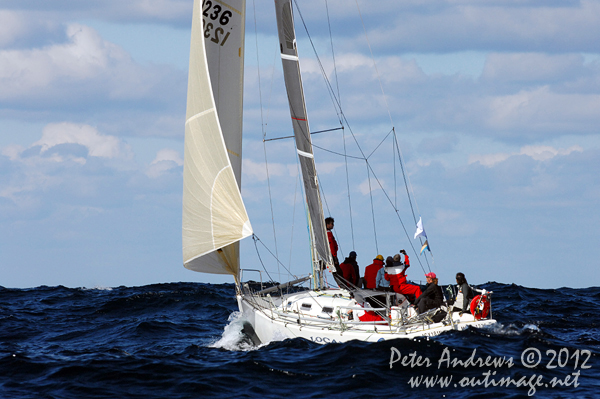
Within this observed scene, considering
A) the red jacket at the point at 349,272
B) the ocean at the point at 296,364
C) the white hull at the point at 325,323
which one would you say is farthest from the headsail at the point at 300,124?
the ocean at the point at 296,364

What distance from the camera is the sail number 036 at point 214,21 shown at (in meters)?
15.6

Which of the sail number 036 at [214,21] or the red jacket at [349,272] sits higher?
the sail number 036 at [214,21]

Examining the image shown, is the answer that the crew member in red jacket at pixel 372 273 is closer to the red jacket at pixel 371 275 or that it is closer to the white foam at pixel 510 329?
the red jacket at pixel 371 275

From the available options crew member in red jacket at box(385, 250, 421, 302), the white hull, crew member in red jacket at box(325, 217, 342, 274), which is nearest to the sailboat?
the white hull

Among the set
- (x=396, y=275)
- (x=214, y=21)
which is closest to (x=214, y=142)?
(x=214, y=21)

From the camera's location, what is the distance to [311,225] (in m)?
17.1

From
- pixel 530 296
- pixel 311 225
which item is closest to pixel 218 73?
pixel 311 225

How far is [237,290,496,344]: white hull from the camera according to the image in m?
13.5

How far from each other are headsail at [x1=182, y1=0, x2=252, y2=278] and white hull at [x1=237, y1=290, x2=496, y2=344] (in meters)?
1.33

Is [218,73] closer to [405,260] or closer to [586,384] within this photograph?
[405,260]

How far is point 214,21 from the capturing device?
15672 millimetres

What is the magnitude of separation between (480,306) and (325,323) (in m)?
3.65

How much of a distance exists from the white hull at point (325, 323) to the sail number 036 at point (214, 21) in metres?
6.31

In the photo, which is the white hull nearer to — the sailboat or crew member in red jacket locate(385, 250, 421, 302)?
the sailboat
